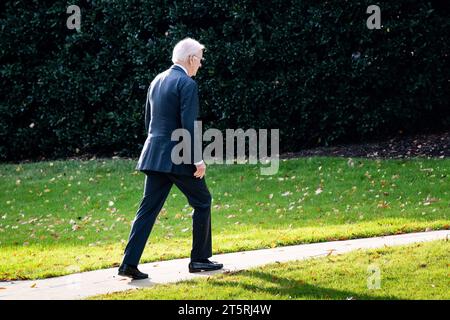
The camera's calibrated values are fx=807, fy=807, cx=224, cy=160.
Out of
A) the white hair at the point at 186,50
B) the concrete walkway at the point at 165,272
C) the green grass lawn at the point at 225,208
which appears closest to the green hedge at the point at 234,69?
the green grass lawn at the point at 225,208

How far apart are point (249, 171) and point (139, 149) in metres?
3.13

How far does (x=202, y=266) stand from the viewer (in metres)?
7.49

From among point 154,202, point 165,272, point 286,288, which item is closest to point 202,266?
point 165,272

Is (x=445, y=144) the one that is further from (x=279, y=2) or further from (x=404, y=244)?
(x=404, y=244)

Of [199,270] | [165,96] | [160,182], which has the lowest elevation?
[199,270]

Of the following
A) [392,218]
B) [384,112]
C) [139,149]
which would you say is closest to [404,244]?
[392,218]

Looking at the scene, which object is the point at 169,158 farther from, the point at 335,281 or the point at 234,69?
the point at 234,69

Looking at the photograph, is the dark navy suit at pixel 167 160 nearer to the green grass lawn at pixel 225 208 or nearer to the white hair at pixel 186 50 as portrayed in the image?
the white hair at pixel 186 50

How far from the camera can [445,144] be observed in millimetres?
13812

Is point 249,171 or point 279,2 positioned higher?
point 279,2

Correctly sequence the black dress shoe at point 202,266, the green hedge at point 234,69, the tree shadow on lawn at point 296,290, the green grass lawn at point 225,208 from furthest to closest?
the green hedge at point 234,69 < the green grass lawn at point 225,208 < the black dress shoe at point 202,266 < the tree shadow on lawn at point 296,290

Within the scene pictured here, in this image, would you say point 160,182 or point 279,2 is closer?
point 160,182

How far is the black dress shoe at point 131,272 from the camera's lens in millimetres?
7277

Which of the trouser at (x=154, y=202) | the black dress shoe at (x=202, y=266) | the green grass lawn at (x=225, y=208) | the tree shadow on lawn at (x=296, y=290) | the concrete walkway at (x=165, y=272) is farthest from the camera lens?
the green grass lawn at (x=225, y=208)
